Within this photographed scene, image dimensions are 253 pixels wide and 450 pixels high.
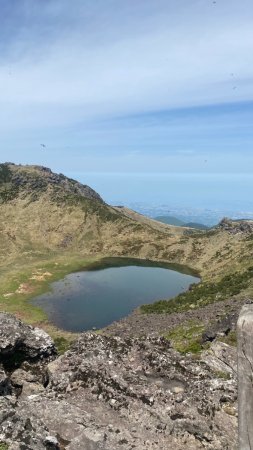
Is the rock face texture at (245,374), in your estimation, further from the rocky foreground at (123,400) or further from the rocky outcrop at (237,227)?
the rocky outcrop at (237,227)

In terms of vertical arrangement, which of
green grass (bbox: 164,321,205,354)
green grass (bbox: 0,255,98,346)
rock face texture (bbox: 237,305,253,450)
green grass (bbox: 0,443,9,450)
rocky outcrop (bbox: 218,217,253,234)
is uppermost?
rocky outcrop (bbox: 218,217,253,234)

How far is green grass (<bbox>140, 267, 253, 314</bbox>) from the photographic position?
79375mm

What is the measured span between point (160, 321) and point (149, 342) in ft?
155

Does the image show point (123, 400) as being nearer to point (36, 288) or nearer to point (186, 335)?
point (186, 335)

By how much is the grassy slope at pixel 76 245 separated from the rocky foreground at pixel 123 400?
68732 millimetres

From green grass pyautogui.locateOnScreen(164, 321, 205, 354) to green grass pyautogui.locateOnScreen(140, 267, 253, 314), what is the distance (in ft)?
57.8

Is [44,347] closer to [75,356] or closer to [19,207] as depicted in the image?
[75,356]

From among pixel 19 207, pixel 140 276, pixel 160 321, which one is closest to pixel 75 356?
pixel 160 321

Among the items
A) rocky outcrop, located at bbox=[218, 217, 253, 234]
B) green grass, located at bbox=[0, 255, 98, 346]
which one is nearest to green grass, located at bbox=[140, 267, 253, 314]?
green grass, located at bbox=[0, 255, 98, 346]

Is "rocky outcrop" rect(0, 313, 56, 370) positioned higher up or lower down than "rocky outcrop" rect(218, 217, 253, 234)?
lower down

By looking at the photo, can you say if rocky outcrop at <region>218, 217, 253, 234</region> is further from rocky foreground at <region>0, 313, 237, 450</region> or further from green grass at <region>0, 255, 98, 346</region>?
rocky foreground at <region>0, 313, 237, 450</region>

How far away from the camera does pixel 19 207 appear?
19138 cm

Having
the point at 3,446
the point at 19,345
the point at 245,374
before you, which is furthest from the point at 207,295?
the point at 245,374

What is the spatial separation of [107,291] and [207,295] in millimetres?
30150
